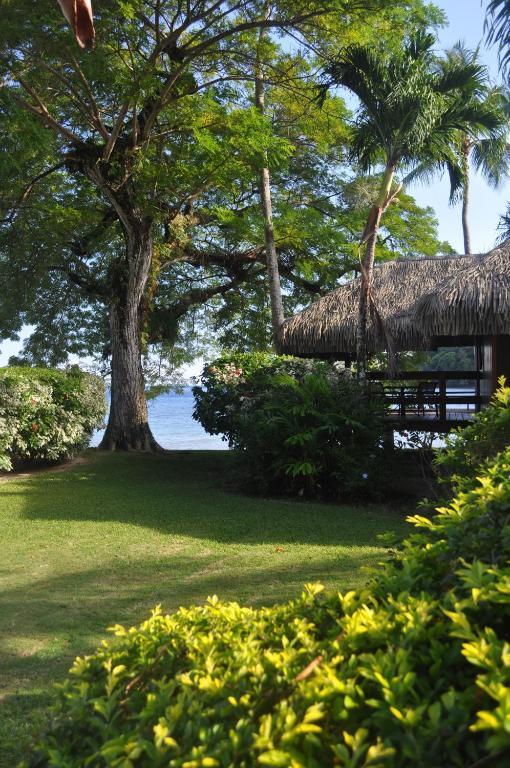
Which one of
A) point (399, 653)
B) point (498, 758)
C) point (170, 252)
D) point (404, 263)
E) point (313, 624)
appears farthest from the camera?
point (170, 252)

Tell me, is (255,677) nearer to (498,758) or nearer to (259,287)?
(498,758)

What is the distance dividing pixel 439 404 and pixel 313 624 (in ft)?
41.4

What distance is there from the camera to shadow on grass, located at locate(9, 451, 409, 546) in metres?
7.77

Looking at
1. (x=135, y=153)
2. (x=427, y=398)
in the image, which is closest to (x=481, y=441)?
(x=427, y=398)

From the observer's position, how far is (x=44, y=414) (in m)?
12.6

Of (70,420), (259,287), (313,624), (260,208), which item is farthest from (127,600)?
(259,287)

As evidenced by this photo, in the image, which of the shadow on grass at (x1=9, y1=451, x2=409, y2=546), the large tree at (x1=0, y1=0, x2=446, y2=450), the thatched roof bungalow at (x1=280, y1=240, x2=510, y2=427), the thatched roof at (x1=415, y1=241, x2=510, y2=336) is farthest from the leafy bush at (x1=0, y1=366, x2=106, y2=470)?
the thatched roof at (x1=415, y1=241, x2=510, y2=336)

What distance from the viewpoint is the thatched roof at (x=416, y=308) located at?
10703 millimetres

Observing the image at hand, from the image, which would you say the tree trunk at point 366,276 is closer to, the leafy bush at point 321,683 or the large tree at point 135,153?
the large tree at point 135,153

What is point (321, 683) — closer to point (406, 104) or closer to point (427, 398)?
point (406, 104)

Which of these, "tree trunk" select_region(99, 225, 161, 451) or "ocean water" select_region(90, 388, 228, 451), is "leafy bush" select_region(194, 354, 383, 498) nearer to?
"tree trunk" select_region(99, 225, 161, 451)

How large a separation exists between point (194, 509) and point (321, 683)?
312 inches

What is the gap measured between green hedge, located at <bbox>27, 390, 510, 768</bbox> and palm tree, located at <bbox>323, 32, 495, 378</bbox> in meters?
9.62

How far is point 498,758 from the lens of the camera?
1226 millimetres
